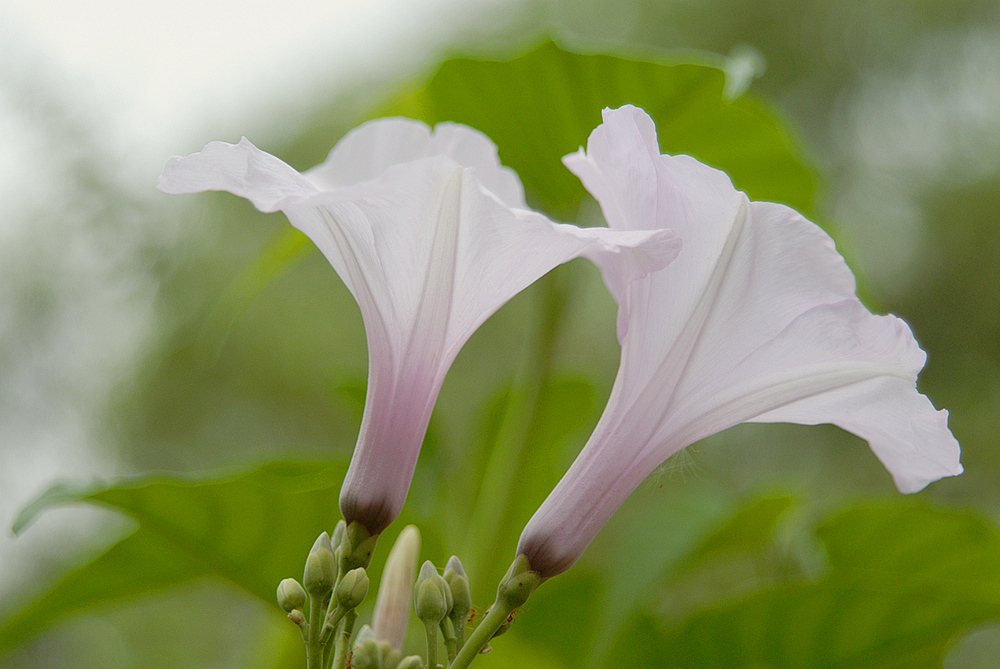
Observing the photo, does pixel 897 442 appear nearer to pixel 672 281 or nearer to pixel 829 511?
pixel 672 281

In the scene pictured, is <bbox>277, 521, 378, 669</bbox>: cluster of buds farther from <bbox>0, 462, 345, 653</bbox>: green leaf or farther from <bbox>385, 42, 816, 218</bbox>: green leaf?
<bbox>385, 42, 816, 218</bbox>: green leaf

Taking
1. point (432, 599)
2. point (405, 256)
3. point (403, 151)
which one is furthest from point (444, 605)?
point (403, 151)

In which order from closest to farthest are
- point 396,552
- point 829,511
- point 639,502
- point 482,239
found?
point 482,239
point 396,552
point 829,511
point 639,502

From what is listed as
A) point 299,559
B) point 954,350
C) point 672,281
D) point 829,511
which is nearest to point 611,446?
point 672,281

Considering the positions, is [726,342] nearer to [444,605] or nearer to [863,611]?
[444,605]

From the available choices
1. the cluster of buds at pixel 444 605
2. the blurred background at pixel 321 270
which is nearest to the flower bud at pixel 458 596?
the cluster of buds at pixel 444 605

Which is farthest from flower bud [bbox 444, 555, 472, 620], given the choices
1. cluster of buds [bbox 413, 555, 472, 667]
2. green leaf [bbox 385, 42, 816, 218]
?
green leaf [bbox 385, 42, 816, 218]
